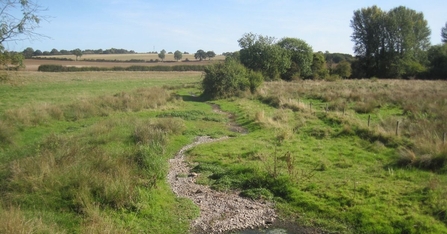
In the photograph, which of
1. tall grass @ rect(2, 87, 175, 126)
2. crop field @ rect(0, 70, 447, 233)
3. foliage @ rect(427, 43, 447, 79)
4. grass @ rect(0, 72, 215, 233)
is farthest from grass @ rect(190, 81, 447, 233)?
foliage @ rect(427, 43, 447, 79)

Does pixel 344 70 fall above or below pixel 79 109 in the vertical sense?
above

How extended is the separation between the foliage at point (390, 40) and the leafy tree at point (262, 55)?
977 inches

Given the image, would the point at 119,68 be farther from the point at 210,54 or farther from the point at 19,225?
the point at 19,225

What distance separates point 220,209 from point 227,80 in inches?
1266

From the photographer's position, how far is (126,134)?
18375mm

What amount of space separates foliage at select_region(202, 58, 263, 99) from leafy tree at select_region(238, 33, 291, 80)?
12.6 meters

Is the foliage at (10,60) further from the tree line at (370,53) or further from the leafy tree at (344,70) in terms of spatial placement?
the leafy tree at (344,70)

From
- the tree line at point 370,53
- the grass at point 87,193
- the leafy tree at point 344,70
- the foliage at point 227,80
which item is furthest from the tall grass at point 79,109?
the leafy tree at point 344,70

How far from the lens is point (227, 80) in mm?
41531

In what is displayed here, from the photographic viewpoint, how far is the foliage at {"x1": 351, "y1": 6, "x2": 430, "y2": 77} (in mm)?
67312

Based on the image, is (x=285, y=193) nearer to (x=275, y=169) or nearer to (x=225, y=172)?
(x=275, y=169)

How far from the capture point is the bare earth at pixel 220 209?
923 centimetres

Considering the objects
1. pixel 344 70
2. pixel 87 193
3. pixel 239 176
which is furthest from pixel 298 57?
pixel 87 193

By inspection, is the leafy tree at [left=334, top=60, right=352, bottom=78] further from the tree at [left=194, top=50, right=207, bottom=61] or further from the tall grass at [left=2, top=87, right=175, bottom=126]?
the tree at [left=194, top=50, right=207, bottom=61]
